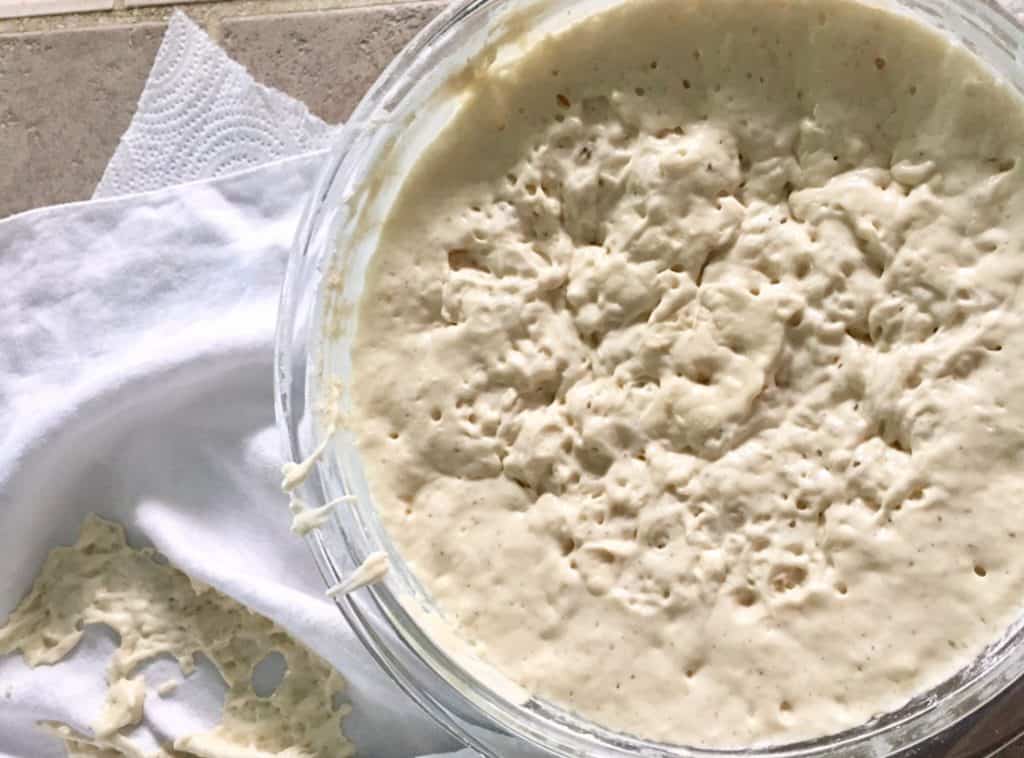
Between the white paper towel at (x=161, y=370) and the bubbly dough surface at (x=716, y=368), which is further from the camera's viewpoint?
the white paper towel at (x=161, y=370)

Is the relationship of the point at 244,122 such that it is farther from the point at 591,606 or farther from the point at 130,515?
the point at 591,606

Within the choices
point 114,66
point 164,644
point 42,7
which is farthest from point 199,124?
point 164,644

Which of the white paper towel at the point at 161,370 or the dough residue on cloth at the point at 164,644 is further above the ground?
the white paper towel at the point at 161,370

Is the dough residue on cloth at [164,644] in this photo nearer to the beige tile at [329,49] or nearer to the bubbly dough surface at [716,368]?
the bubbly dough surface at [716,368]

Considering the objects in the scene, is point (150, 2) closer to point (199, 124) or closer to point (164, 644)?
point (199, 124)

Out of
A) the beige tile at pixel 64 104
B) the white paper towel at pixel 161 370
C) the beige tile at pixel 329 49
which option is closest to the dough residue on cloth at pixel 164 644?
the white paper towel at pixel 161 370

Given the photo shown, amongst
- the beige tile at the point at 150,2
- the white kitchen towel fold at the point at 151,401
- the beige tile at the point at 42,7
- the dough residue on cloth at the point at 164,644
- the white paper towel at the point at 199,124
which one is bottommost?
the dough residue on cloth at the point at 164,644

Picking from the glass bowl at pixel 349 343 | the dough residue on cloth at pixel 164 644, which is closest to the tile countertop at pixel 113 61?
the glass bowl at pixel 349 343

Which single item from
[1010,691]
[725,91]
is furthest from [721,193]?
[1010,691]

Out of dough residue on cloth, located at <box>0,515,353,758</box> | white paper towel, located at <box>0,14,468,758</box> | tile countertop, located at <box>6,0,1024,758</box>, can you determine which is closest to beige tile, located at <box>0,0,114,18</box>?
tile countertop, located at <box>6,0,1024,758</box>
